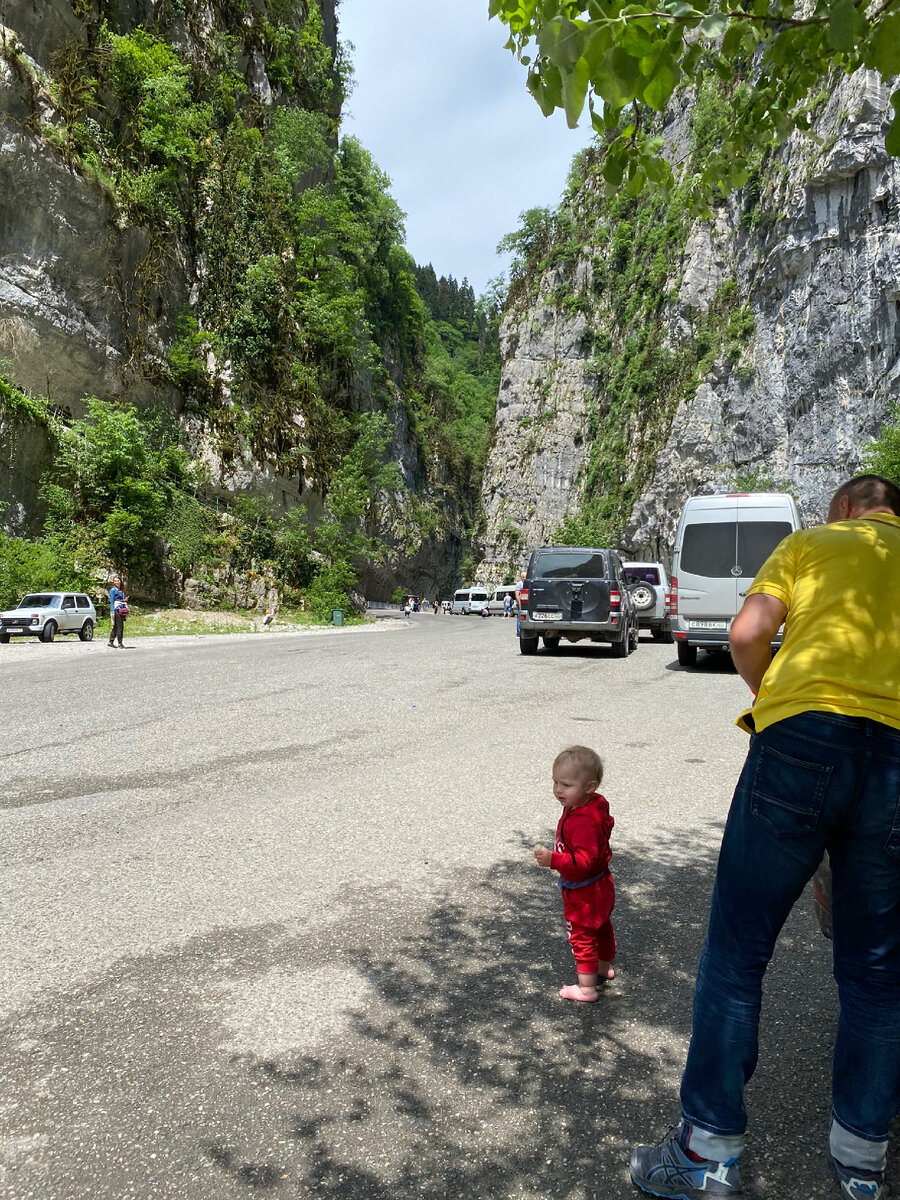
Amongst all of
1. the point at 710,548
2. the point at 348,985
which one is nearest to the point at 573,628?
the point at 710,548

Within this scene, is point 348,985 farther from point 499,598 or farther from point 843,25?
point 499,598

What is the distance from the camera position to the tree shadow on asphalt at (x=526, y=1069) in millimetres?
2096

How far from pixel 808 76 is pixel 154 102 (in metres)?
35.4

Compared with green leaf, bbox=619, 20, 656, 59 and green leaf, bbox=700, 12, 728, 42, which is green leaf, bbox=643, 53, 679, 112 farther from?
green leaf, bbox=700, 12, 728, 42

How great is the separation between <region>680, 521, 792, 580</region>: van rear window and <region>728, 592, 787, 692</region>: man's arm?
12.0m

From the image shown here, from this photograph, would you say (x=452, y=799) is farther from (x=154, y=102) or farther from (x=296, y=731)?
(x=154, y=102)

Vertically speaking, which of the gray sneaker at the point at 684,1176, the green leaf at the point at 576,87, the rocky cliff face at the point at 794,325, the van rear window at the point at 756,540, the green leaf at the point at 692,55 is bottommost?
the gray sneaker at the point at 684,1176

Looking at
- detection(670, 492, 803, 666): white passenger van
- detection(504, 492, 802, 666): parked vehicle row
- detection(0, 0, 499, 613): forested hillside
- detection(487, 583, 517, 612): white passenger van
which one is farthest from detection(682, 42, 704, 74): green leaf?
detection(487, 583, 517, 612): white passenger van

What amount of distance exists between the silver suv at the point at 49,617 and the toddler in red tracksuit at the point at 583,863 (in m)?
22.6

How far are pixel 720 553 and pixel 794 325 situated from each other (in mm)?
26940

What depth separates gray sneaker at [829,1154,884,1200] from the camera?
1942mm

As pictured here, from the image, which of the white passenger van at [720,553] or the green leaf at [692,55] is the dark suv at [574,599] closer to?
the white passenger van at [720,553]

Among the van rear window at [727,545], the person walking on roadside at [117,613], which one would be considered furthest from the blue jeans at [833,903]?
the person walking on roadside at [117,613]

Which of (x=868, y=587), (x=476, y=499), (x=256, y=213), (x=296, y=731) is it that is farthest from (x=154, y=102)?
(x=476, y=499)
